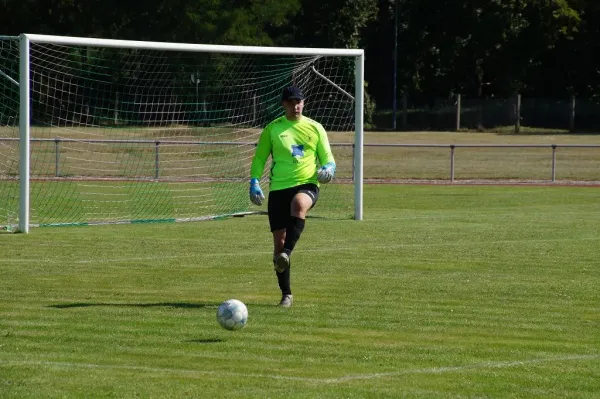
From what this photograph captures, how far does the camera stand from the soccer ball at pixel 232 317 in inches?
394

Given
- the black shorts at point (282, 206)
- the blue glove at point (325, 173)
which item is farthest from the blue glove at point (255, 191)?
the blue glove at point (325, 173)

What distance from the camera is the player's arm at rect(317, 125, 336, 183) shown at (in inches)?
473

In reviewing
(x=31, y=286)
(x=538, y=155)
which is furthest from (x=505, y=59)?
(x=31, y=286)

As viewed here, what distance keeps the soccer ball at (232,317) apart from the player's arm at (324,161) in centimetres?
233

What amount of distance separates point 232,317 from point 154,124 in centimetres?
1821

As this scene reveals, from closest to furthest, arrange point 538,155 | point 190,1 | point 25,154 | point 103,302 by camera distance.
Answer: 1. point 103,302
2. point 25,154
3. point 538,155
4. point 190,1

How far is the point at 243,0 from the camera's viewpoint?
6078 centimetres

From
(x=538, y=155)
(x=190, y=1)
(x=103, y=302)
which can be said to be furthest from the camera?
(x=190, y=1)

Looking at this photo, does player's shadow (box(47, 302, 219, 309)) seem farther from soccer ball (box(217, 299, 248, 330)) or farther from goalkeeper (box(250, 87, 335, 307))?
soccer ball (box(217, 299, 248, 330))

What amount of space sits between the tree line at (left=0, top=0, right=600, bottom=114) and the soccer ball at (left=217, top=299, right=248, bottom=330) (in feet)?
164

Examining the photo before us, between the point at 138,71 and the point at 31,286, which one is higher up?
the point at 138,71

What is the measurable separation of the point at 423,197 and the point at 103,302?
17924 millimetres

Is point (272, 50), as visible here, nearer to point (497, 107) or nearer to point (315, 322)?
point (315, 322)

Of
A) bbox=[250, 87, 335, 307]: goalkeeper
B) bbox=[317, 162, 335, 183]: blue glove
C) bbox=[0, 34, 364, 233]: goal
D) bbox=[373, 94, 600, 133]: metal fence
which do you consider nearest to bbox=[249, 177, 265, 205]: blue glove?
bbox=[250, 87, 335, 307]: goalkeeper
